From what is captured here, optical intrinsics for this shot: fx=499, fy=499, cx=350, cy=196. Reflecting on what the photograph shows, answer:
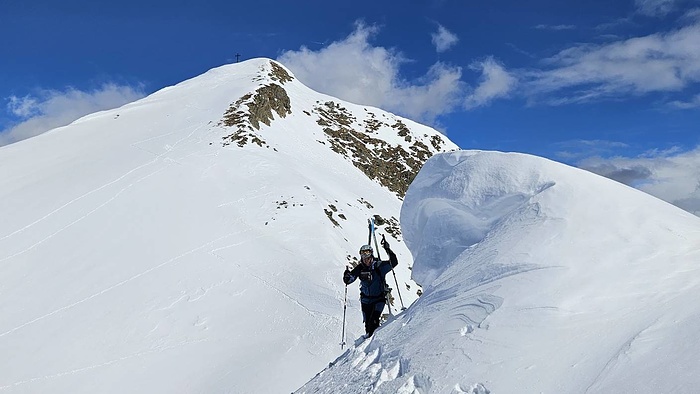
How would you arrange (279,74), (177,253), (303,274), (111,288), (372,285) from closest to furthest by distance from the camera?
(372,285), (111,288), (303,274), (177,253), (279,74)

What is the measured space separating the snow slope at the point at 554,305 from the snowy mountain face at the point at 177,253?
8.08m

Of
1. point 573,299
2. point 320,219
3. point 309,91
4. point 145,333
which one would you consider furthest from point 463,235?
point 309,91

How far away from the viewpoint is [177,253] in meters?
23.3

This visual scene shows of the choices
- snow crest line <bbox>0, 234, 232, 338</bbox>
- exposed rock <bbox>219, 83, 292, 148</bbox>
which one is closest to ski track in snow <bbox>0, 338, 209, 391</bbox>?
snow crest line <bbox>0, 234, 232, 338</bbox>

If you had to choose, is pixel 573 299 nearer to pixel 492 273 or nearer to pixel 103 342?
pixel 492 273

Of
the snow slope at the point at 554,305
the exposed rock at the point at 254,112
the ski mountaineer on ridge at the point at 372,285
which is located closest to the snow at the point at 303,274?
the snow slope at the point at 554,305

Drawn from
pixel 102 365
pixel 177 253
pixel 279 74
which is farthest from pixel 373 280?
pixel 279 74

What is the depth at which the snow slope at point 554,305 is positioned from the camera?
481 cm

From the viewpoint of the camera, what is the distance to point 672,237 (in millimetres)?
6289

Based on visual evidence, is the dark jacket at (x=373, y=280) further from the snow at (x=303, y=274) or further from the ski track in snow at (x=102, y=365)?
the ski track in snow at (x=102, y=365)

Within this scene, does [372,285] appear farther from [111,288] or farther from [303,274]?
[111,288]

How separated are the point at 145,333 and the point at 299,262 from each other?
805 centimetres

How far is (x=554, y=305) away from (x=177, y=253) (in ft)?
67.4

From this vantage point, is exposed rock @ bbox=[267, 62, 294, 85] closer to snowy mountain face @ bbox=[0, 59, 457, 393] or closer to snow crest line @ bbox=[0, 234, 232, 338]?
snowy mountain face @ bbox=[0, 59, 457, 393]
